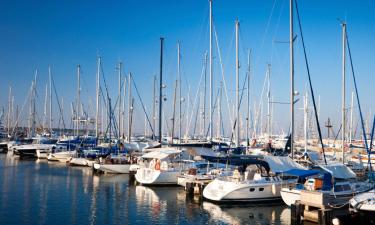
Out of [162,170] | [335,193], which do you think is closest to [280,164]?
[335,193]

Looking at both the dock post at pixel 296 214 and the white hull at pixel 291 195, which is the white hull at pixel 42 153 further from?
the dock post at pixel 296 214

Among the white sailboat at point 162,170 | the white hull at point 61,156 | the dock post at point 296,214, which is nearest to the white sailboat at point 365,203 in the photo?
the dock post at point 296,214

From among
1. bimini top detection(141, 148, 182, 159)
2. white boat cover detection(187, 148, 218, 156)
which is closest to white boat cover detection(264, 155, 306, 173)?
white boat cover detection(187, 148, 218, 156)

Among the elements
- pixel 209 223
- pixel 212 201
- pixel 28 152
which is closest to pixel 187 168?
Answer: pixel 212 201

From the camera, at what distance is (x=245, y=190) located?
1073 inches

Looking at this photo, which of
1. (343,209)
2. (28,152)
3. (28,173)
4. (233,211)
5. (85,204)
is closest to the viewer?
(343,209)

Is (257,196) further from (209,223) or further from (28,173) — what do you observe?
(28,173)

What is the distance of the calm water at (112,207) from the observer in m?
23.0

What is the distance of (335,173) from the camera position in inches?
1053

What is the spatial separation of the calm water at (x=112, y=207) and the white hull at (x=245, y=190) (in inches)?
26.9

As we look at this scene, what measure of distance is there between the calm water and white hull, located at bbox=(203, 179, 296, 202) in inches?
26.9

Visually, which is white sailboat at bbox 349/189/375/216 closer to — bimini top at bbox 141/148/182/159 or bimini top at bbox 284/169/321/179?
bimini top at bbox 284/169/321/179

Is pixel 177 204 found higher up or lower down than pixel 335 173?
lower down

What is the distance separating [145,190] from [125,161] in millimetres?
12580
